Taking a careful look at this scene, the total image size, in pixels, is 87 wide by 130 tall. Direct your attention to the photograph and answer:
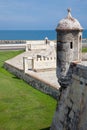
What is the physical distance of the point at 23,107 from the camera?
19.8 metres

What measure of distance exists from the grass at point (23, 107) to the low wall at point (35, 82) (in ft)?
1.17

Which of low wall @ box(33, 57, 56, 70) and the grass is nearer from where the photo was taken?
the grass

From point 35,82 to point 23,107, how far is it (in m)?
5.59

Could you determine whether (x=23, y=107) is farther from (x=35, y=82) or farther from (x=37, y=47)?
(x=37, y=47)

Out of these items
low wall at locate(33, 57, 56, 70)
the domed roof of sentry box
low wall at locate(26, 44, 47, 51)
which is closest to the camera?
the domed roof of sentry box

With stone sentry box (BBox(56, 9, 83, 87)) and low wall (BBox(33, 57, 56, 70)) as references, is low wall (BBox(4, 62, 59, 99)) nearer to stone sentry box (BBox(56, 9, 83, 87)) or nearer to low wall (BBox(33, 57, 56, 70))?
low wall (BBox(33, 57, 56, 70))

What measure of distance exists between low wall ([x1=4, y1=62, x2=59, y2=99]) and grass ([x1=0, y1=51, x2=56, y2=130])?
0.36m

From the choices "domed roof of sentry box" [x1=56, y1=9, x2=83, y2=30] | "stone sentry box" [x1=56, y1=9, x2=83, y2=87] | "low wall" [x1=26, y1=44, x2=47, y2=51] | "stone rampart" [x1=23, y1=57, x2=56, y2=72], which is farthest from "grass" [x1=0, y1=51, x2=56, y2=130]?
"low wall" [x1=26, y1=44, x2=47, y2=51]

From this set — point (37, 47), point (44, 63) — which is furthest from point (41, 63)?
point (37, 47)

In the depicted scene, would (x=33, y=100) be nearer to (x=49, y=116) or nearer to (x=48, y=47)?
(x=49, y=116)

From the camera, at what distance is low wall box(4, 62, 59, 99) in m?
21.6

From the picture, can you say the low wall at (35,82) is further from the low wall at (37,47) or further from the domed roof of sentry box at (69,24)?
the low wall at (37,47)

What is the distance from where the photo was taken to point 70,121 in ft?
42.4

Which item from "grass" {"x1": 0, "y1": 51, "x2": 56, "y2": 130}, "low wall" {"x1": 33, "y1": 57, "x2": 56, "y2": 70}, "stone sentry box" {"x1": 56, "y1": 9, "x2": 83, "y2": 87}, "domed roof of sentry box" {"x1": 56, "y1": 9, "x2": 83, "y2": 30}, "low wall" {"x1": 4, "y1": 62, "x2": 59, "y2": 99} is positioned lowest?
"grass" {"x1": 0, "y1": 51, "x2": 56, "y2": 130}
